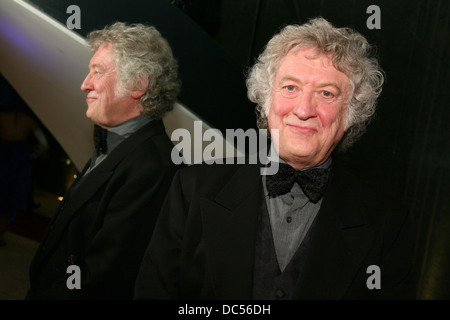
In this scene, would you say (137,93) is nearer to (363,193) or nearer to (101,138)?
(101,138)

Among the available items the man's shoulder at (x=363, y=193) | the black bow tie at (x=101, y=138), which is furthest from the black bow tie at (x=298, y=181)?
the black bow tie at (x=101, y=138)

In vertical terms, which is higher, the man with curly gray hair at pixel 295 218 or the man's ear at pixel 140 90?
the man's ear at pixel 140 90

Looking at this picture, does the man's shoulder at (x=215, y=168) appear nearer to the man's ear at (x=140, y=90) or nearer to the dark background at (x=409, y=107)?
the man's ear at (x=140, y=90)

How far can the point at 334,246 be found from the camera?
1327 mm

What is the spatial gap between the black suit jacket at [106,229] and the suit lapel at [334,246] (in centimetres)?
61

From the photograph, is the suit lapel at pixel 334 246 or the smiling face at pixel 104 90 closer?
the suit lapel at pixel 334 246

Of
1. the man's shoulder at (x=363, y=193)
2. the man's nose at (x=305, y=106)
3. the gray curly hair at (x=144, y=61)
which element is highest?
the gray curly hair at (x=144, y=61)

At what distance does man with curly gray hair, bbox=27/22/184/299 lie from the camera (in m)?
1.51

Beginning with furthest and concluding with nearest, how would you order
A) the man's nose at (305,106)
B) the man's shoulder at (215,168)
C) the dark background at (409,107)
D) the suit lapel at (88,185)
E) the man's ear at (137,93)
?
the dark background at (409,107) → the man's ear at (137,93) → the suit lapel at (88,185) → the man's shoulder at (215,168) → the man's nose at (305,106)

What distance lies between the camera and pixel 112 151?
1.64m

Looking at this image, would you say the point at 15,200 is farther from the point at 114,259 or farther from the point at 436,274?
the point at 436,274

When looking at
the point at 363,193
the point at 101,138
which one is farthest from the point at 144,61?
the point at 363,193

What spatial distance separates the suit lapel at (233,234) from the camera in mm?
1262


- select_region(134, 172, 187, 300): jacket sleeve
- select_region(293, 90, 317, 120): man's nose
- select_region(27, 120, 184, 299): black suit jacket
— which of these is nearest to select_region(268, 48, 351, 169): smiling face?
select_region(293, 90, 317, 120): man's nose
